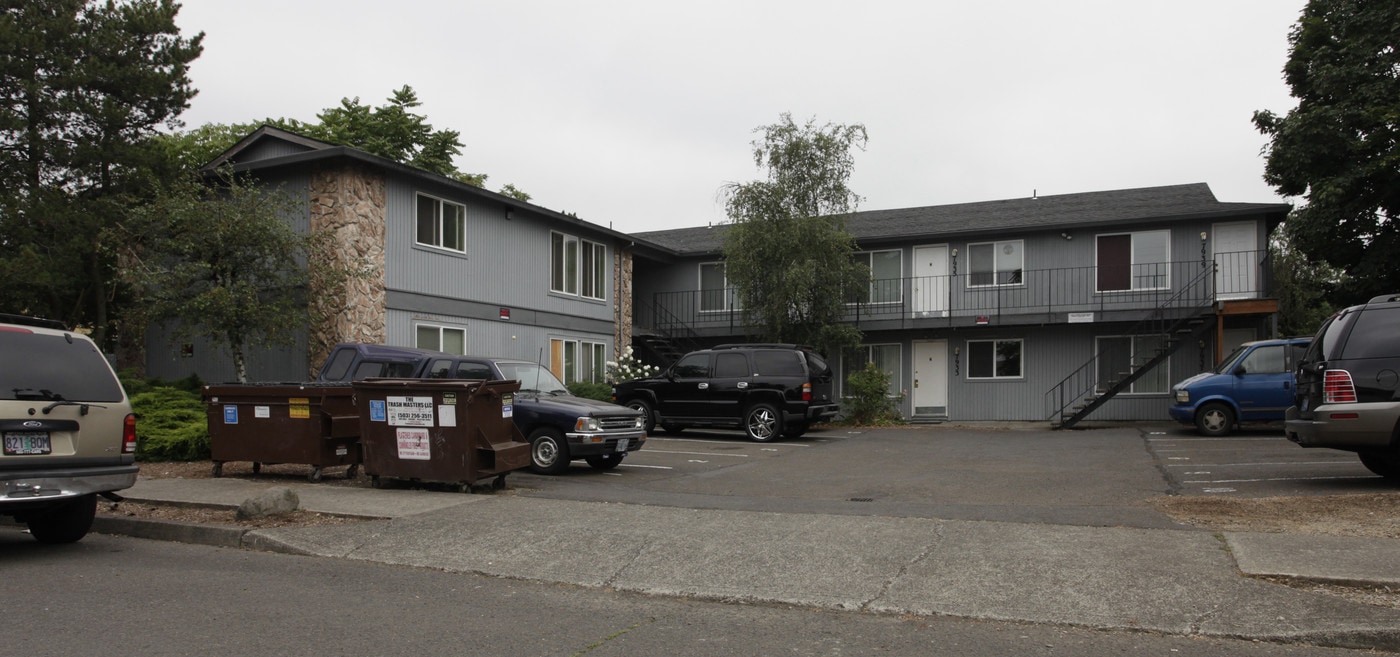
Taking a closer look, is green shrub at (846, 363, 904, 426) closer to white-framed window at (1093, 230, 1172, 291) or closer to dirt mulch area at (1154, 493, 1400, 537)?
white-framed window at (1093, 230, 1172, 291)

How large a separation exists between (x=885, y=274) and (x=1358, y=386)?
55.7ft

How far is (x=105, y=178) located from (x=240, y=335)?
935 centimetres

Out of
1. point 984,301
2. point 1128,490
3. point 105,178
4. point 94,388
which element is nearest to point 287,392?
point 94,388

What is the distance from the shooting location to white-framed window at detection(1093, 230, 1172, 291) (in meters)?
24.3

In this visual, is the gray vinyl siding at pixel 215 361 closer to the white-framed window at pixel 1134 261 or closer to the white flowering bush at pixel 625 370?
the white flowering bush at pixel 625 370

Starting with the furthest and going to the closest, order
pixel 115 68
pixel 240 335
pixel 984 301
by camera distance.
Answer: pixel 984 301, pixel 115 68, pixel 240 335

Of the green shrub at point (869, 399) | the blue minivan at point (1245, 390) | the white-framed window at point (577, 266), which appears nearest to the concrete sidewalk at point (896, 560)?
the blue minivan at point (1245, 390)

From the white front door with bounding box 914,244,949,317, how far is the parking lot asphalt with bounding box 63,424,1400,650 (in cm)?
1227

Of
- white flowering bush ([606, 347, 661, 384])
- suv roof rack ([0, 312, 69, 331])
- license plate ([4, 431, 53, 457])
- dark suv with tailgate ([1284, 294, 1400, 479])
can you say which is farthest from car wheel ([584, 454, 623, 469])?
white flowering bush ([606, 347, 661, 384])

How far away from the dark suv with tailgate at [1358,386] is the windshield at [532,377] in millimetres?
9300

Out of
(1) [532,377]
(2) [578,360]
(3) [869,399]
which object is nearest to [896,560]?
(1) [532,377]

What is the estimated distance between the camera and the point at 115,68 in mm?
22969

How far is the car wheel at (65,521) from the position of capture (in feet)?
27.8

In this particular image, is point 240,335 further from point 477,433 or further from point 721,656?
point 721,656
